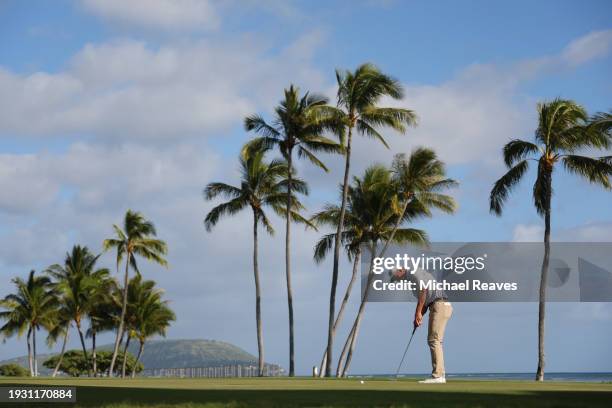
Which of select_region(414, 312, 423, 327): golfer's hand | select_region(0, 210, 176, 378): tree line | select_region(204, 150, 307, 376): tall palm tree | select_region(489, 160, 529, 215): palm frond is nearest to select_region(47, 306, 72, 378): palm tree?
select_region(0, 210, 176, 378): tree line

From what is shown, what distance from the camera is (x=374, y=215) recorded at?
5197cm

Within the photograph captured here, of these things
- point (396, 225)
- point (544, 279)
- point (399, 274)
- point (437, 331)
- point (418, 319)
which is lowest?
point (437, 331)

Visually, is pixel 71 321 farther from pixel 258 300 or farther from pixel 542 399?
pixel 542 399

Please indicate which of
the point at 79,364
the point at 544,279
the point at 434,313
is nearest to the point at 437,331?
the point at 434,313

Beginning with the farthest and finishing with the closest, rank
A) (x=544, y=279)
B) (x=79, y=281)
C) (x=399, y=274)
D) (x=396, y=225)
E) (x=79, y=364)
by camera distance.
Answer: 1. (x=79, y=364)
2. (x=79, y=281)
3. (x=396, y=225)
4. (x=544, y=279)
5. (x=399, y=274)

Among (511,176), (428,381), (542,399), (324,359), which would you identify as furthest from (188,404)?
(324,359)

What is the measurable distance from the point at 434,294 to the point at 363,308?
118ft

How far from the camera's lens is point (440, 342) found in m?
17.2

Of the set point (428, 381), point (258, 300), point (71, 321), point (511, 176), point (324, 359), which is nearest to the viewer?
point (428, 381)

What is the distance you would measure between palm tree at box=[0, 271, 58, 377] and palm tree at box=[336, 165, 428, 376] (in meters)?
39.1

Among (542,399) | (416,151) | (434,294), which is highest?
(416,151)

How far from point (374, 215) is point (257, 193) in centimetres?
754

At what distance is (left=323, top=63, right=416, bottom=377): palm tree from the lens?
156 feet

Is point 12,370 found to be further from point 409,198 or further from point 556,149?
point 556,149
